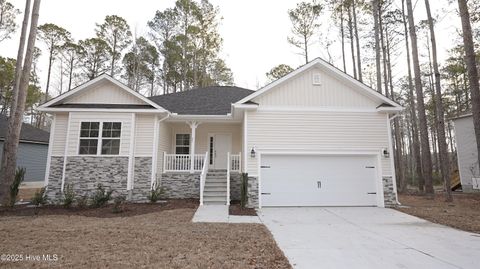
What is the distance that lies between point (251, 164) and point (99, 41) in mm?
18497

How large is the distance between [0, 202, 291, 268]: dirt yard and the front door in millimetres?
5579

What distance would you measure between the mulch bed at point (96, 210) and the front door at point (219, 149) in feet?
11.1

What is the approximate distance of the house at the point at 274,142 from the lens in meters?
9.36

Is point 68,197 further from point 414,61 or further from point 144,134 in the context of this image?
point 414,61

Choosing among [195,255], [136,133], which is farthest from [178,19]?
[195,255]

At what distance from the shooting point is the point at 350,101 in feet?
32.2

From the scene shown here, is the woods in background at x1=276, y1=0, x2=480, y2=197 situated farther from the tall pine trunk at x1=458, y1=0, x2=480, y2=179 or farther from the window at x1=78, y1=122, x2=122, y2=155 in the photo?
the window at x1=78, y1=122, x2=122, y2=155

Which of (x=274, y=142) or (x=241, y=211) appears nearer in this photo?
(x=241, y=211)

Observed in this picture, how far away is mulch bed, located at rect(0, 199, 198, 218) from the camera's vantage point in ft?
25.0

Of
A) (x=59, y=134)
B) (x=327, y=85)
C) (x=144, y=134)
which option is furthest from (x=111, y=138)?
(x=327, y=85)

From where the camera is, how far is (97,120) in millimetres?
9773

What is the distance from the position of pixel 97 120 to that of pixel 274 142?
701 centimetres

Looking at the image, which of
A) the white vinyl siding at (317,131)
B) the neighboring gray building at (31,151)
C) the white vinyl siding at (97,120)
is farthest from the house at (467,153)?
the neighboring gray building at (31,151)

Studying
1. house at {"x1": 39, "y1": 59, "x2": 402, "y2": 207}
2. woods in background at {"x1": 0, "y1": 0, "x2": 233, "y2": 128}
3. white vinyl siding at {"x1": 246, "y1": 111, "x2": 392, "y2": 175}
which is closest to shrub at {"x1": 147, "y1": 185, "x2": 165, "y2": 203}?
house at {"x1": 39, "y1": 59, "x2": 402, "y2": 207}
